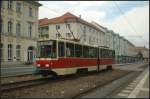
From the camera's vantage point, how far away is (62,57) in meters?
21.2

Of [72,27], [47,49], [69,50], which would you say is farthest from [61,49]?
[72,27]

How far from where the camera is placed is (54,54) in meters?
20.5

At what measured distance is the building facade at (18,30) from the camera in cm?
4772

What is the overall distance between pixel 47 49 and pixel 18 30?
107 ft

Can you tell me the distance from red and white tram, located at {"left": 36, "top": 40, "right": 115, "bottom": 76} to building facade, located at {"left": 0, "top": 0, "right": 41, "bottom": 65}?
22.4 m

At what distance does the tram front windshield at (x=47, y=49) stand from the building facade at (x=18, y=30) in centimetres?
2533

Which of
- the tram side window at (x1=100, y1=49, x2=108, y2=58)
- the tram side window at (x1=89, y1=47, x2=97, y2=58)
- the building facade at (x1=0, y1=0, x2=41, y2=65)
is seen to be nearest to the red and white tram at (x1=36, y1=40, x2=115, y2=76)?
the tram side window at (x1=89, y1=47, x2=97, y2=58)

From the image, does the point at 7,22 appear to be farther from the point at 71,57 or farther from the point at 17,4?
the point at 71,57

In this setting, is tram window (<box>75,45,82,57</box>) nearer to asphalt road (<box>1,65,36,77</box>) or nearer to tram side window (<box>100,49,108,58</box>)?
asphalt road (<box>1,65,36,77</box>)

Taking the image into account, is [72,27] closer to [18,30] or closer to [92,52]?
[18,30]

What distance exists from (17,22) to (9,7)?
316 cm

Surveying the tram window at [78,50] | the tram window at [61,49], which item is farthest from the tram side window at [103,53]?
the tram window at [61,49]

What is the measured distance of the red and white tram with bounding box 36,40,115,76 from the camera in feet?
67.1

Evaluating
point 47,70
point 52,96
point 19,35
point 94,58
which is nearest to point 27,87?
point 52,96
